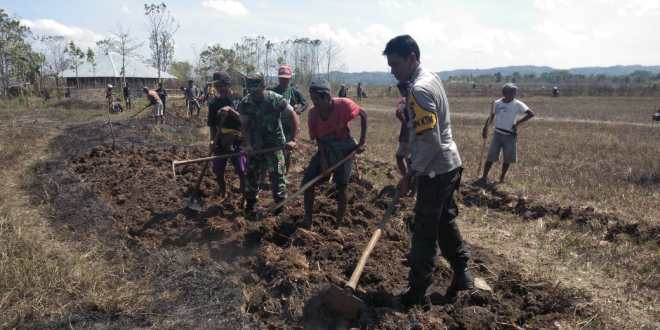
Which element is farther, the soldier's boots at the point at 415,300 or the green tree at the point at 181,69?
the green tree at the point at 181,69

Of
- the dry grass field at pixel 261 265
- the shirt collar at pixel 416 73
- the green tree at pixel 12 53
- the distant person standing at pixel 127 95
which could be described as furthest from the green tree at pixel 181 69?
the shirt collar at pixel 416 73

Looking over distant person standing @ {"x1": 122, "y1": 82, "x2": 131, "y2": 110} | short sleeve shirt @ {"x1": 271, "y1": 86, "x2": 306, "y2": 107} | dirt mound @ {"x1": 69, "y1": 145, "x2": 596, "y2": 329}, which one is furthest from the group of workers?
distant person standing @ {"x1": 122, "y1": 82, "x2": 131, "y2": 110}

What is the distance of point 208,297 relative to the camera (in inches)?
139

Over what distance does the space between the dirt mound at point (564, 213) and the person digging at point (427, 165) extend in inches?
108

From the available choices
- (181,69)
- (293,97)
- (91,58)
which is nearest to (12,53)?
(91,58)

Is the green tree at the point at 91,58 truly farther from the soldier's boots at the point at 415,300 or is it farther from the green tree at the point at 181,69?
the soldier's boots at the point at 415,300

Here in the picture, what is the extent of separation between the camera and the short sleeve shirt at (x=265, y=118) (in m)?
4.83

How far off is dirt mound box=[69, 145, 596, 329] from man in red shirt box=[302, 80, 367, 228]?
0.47 m

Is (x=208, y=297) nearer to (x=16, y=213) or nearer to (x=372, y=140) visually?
(x=16, y=213)

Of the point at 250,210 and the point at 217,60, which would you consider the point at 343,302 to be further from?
the point at 217,60

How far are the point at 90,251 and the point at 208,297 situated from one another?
1649 millimetres

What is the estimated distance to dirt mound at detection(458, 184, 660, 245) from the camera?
4957 mm

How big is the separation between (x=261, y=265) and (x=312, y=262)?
46 centimetres

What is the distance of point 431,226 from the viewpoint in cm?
317
